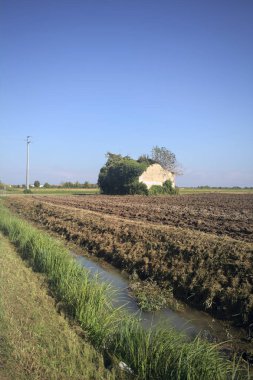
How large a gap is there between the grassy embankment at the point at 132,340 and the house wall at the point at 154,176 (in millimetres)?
49127

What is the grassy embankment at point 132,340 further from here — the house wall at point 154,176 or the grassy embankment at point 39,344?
the house wall at point 154,176

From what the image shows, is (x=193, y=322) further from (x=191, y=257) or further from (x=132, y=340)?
(x=191, y=257)

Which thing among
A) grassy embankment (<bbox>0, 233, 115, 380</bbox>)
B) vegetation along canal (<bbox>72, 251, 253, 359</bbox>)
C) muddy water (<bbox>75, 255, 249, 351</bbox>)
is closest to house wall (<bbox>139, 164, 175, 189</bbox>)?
vegetation along canal (<bbox>72, 251, 253, 359</bbox>)

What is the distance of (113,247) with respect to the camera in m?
14.9

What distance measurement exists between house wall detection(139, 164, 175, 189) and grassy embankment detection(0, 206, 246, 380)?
49127 mm

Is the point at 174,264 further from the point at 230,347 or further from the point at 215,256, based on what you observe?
the point at 230,347

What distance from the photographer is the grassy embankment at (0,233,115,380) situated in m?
5.23

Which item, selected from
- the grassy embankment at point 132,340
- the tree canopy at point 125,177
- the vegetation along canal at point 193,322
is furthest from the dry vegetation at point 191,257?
the tree canopy at point 125,177

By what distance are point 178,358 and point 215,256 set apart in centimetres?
584

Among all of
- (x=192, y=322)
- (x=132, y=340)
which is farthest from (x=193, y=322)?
(x=132, y=340)

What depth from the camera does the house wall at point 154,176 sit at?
58938mm

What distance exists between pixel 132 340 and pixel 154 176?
183 feet

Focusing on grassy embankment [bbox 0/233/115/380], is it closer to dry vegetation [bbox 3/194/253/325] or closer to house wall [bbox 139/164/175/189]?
dry vegetation [bbox 3/194/253/325]

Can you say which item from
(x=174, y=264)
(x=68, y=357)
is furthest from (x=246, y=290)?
(x=68, y=357)
